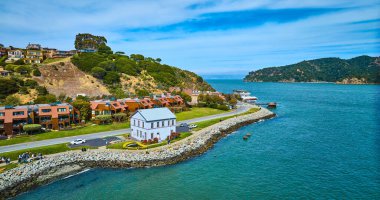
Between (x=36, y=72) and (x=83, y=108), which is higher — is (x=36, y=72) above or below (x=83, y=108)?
above

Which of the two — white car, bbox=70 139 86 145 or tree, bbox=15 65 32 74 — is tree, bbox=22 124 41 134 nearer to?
white car, bbox=70 139 86 145

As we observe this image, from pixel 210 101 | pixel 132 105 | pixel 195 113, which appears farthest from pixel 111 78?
pixel 195 113

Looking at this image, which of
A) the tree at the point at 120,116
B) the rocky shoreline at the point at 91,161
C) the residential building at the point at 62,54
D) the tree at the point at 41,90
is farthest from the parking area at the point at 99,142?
the residential building at the point at 62,54

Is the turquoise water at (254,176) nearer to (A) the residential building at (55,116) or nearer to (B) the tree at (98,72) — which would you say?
(A) the residential building at (55,116)

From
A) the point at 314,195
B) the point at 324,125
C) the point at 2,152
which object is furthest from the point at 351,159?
the point at 2,152

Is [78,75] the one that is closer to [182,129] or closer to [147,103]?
[147,103]

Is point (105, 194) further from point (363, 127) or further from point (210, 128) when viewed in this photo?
point (363, 127)
